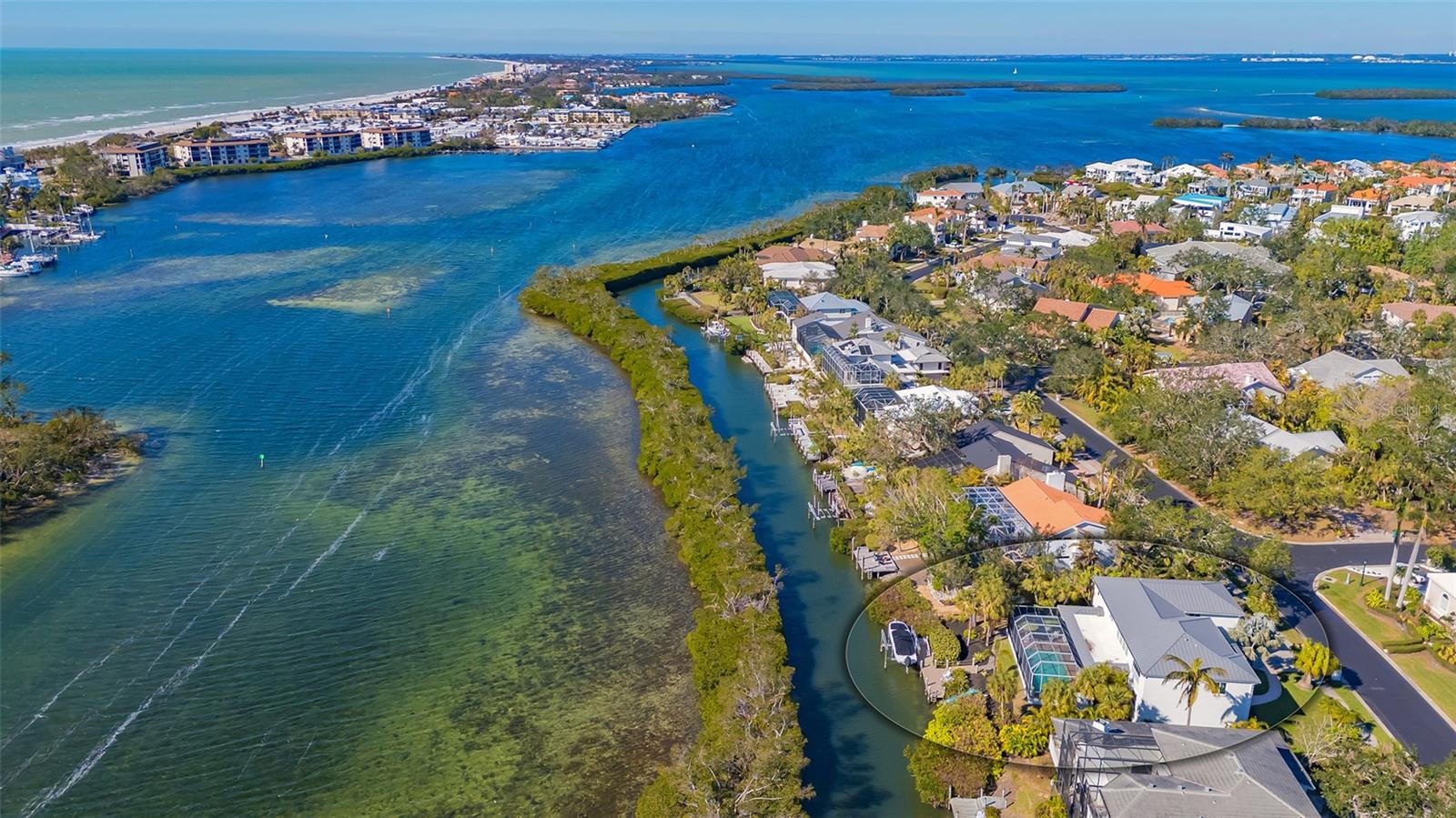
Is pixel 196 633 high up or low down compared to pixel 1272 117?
Answer: down

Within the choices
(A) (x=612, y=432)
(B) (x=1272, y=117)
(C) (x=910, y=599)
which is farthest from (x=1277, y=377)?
(B) (x=1272, y=117)

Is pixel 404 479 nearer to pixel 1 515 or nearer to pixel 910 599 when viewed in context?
pixel 1 515

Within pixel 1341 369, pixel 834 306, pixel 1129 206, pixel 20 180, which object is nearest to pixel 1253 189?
pixel 1129 206

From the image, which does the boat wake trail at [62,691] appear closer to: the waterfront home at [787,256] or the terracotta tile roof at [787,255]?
the waterfront home at [787,256]

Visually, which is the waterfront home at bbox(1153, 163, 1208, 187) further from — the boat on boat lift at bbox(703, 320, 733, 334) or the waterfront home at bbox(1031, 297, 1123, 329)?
the boat on boat lift at bbox(703, 320, 733, 334)

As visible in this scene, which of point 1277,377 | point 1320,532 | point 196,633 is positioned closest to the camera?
point 196,633

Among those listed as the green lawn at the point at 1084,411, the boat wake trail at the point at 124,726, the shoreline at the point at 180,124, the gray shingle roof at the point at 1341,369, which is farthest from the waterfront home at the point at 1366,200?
the shoreline at the point at 180,124

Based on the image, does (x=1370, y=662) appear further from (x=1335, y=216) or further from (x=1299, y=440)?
(x=1335, y=216)
